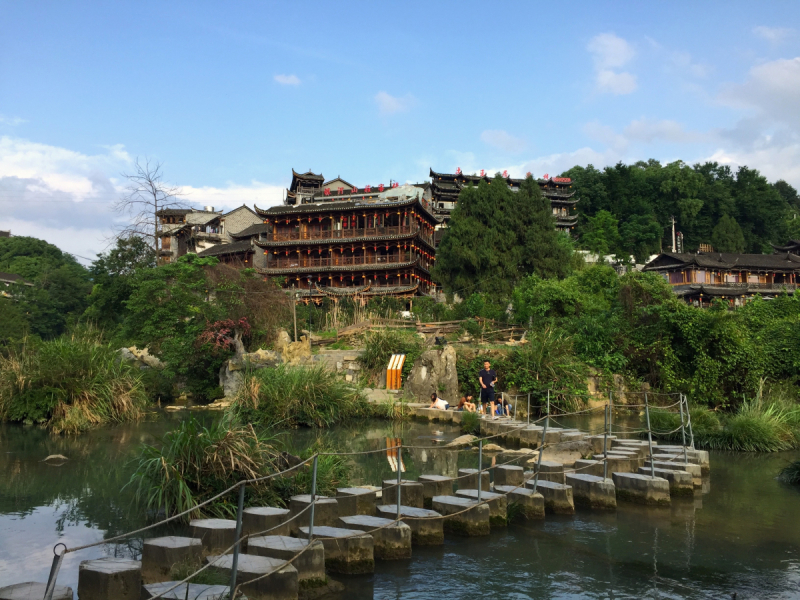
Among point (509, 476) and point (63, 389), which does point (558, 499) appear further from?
point (63, 389)

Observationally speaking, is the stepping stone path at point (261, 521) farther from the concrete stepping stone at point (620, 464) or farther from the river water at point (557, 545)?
the concrete stepping stone at point (620, 464)

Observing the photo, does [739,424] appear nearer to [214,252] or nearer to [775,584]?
[775,584]

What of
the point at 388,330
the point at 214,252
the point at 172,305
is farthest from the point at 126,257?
the point at 388,330

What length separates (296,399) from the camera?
17.1 meters

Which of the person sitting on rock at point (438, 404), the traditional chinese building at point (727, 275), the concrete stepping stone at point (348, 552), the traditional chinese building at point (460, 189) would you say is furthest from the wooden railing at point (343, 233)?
the concrete stepping stone at point (348, 552)

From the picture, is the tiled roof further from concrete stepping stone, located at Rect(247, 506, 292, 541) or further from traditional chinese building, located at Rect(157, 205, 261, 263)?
concrete stepping stone, located at Rect(247, 506, 292, 541)

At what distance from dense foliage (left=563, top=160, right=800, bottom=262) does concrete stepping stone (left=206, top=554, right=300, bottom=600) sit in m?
58.8

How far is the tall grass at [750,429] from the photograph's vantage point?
13727 millimetres

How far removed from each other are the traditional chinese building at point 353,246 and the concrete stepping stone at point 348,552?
119 feet

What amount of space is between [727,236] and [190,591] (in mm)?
65754

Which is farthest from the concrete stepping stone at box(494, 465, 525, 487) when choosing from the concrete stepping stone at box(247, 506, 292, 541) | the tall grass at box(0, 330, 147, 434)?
the tall grass at box(0, 330, 147, 434)

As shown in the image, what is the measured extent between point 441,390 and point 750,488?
11.7 m

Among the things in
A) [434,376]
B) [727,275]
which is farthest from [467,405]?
[727,275]

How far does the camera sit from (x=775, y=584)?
6090mm
